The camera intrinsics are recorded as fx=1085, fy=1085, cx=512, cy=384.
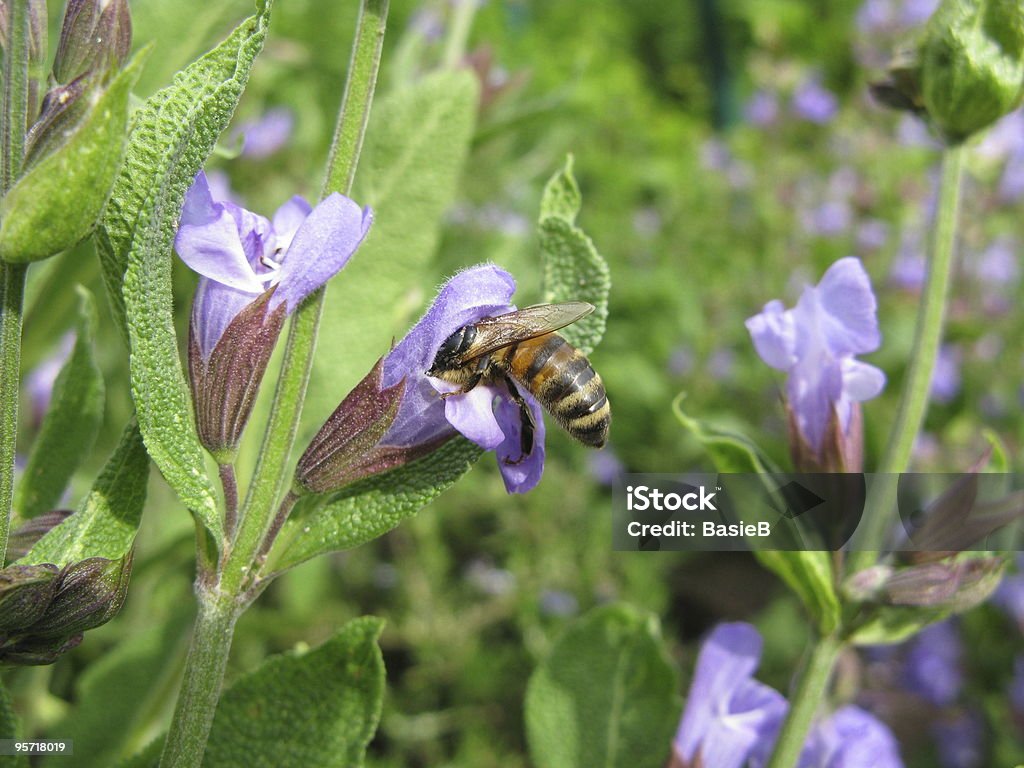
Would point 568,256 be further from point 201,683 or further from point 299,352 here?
point 201,683

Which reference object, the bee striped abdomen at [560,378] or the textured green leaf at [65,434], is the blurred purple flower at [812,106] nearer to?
the bee striped abdomen at [560,378]

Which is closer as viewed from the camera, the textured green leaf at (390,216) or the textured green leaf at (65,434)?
the textured green leaf at (65,434)

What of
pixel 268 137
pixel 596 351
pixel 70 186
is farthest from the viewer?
pixel 596 351

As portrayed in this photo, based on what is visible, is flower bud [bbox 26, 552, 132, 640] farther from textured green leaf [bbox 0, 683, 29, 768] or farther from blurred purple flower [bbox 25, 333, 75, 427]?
blurred purple flower [bbox 25, 333, 75, 427]

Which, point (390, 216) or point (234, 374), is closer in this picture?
point (234, 374)

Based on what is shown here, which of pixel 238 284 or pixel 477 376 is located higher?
pixel 238 284

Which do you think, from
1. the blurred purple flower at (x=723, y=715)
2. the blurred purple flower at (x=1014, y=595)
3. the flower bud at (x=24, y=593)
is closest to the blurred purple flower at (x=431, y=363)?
the flower bud at (x=24, y=593)

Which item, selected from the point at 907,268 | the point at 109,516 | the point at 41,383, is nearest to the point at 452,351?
the point at 109,516
